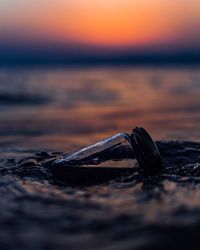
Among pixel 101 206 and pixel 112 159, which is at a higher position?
pixel 112 159

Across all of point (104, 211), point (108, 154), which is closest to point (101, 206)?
point (104, 211)

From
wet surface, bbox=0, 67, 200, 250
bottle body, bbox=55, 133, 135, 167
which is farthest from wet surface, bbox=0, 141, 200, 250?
bottle body, bbox=55, 133, 135, 167

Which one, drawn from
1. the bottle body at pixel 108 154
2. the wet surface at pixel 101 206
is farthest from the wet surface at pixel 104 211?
the bottle body at pixel 108 154

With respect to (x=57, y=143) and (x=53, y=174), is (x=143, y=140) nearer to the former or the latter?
(x=53, y=174)

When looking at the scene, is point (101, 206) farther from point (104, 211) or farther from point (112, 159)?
point (112, 159)

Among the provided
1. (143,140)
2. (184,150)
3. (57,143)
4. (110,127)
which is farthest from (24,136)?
(143,140)

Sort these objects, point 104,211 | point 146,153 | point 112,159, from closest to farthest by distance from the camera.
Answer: point 104,211
point 146,153
point 112,159

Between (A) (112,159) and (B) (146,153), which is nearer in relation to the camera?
(B) (146,153)
